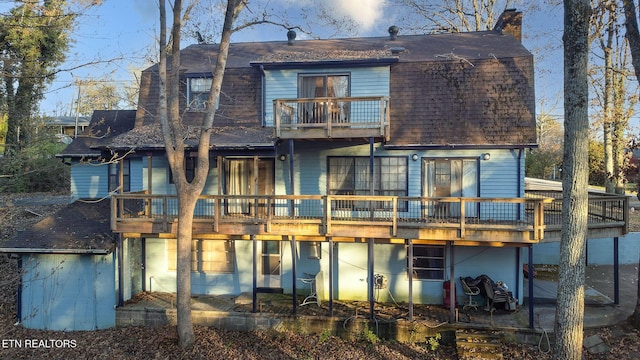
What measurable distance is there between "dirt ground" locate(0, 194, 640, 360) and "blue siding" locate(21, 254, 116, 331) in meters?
0.31

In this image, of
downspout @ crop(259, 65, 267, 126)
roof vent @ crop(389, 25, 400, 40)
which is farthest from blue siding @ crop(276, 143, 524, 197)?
roof vent @ crop(389, 25, 400, 40)

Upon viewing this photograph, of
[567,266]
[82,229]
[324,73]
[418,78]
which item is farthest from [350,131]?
[82,229]

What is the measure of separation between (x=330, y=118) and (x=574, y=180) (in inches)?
241

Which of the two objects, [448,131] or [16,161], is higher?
[448,131]

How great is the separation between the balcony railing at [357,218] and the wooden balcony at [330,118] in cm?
197

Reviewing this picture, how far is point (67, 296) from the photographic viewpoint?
35.5ft

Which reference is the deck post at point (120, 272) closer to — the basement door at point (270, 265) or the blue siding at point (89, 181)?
the basement door at point (270, 265)

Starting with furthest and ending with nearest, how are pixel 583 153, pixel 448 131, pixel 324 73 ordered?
pixel 324 73, pixel 448 131, pixel 583 153

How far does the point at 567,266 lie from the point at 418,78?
24.2 ft

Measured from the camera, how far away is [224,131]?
12.1m

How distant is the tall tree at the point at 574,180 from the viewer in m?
7.36

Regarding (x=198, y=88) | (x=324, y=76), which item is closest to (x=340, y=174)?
(x=324, y=76)

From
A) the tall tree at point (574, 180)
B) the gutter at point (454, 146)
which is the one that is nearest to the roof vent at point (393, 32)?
the gutter at point (454, 146)

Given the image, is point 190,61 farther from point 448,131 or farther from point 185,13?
point 448,131
